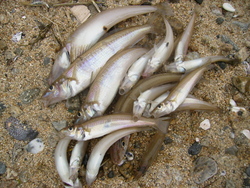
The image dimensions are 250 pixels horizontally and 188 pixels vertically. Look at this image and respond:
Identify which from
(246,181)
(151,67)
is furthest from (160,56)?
(246,181)

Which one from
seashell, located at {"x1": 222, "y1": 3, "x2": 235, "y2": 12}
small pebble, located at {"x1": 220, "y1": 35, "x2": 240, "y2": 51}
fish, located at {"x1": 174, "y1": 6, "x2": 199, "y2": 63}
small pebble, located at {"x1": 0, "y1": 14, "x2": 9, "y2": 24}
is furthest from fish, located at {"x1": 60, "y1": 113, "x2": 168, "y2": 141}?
seashell, located at {"x1": 222, "y1": 3, "x2": 235, "y2": 12}

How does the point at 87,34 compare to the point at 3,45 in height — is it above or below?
Answer: below

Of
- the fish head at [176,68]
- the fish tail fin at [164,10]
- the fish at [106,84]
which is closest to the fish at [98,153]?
the fish at [106,84]

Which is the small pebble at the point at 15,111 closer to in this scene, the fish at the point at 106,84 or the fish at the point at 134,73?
the fish at the point at 106,84

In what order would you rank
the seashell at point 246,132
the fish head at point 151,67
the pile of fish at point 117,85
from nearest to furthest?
the pile of fish at point 117,85 < the seashell at point 246,132 < the fish head at point 151,67

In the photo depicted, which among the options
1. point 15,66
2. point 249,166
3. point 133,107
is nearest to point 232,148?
point 249,166

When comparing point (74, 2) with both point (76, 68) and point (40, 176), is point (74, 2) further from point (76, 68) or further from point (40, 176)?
point (40, 176)

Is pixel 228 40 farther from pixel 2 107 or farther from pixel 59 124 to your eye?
pixel 2 107
